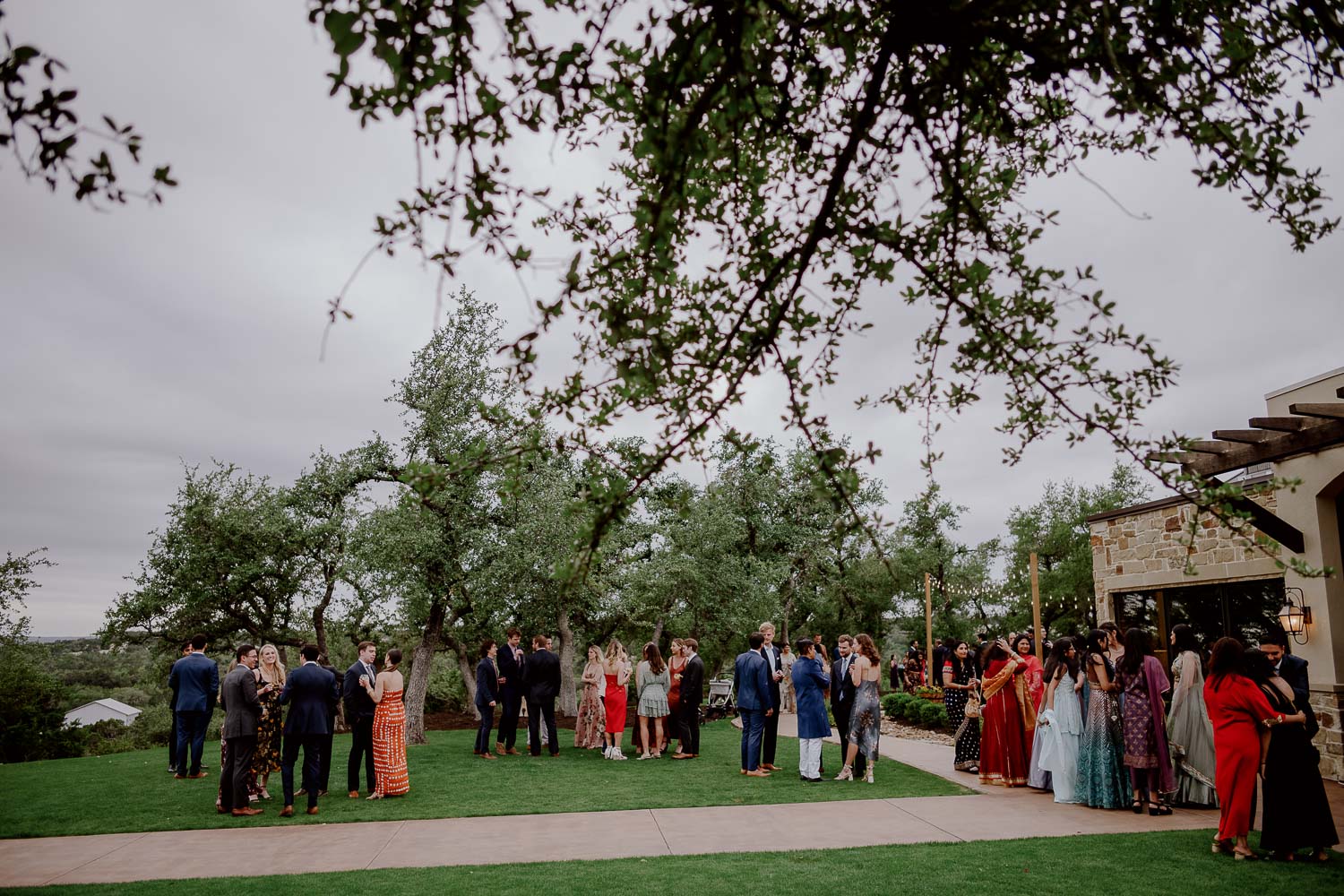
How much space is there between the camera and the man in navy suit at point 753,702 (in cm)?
1110

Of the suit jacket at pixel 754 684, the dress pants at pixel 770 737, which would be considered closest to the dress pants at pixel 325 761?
the suit jacket at pixel 754 684

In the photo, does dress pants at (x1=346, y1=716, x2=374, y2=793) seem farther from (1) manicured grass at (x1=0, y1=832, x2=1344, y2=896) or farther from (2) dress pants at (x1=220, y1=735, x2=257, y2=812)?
(1) manicured grass at (x1=0, y1=832, x2=1344, y2=896)

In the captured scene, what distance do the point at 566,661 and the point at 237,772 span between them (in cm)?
1352

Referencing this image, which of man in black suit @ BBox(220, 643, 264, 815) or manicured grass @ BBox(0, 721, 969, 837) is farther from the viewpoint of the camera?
man in black suit @ BBox(220, 643, 264, 815)

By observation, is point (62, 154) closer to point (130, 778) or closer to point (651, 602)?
point (130, 778)

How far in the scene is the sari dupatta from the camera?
8273mm

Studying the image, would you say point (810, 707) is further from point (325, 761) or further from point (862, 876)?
point (325, 761)

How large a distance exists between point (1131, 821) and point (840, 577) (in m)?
26.1

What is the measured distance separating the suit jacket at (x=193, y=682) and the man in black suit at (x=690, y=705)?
6810 mm

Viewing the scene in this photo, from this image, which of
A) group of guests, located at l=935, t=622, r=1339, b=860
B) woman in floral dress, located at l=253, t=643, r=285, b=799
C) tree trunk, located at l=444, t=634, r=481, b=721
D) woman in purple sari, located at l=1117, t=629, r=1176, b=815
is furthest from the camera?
tree trunk, located at l=444, t=634, r=481, b=721

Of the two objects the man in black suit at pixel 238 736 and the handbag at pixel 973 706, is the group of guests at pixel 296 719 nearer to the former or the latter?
the man in black suit at pixel 238 736

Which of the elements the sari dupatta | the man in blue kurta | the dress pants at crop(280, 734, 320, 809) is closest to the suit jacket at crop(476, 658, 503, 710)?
the dress pants at crop(280, 734, 320, 809)

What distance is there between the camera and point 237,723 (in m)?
8.96

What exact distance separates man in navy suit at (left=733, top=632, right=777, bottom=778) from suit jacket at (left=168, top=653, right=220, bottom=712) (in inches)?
280
